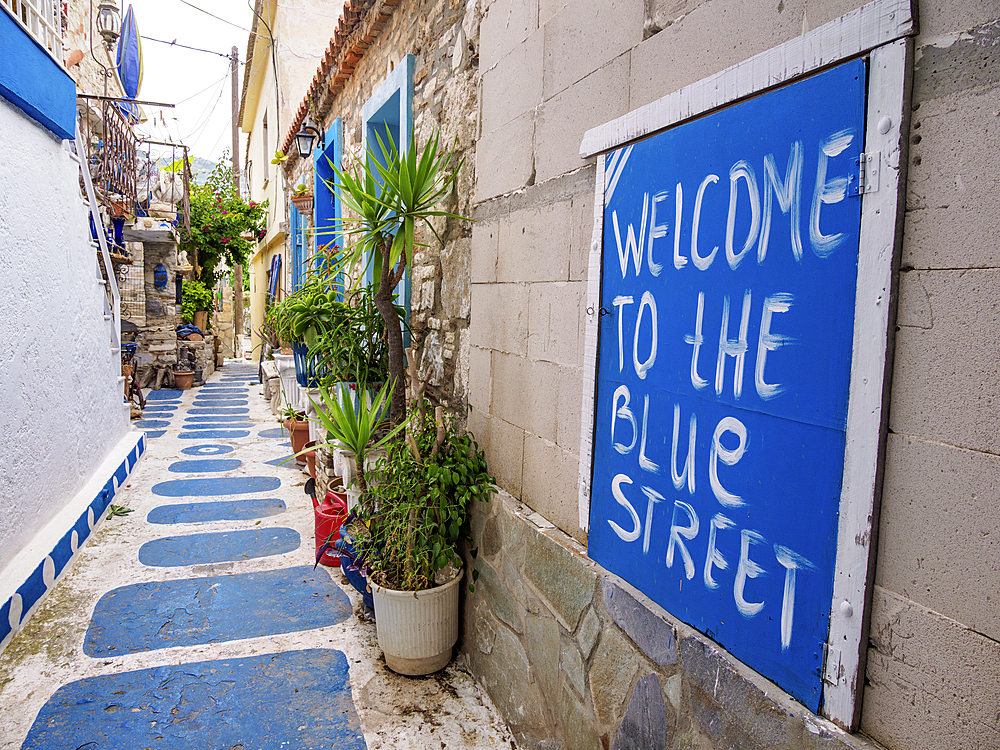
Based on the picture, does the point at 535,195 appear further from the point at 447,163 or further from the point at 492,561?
the point at 492,561

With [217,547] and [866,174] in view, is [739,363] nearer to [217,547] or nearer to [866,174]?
[866,174]

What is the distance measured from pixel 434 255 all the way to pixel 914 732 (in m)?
2.85

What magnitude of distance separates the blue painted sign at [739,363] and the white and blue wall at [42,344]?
10.3 ft

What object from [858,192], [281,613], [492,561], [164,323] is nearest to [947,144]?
[858,192]

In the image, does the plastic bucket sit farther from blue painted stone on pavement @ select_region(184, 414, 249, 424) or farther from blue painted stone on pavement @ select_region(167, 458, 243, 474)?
blue painted stone on pavement @ select_region(184, 414, 249, 424)

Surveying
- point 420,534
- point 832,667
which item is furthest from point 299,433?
point 832,667

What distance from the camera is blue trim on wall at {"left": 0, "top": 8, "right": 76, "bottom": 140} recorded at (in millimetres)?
3363

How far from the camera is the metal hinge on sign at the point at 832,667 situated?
119cm

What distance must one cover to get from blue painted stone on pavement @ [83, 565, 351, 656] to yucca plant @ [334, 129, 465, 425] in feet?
3.92

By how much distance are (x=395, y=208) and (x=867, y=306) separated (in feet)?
7.04

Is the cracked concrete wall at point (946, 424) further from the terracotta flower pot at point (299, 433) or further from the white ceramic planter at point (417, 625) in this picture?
the terracotta flower pot at point (299, 433)

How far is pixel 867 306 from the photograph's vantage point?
113 cm

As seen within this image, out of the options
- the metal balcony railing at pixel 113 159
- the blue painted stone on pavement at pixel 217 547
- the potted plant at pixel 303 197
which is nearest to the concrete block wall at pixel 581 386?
the blue painted stone on pavement at pixel 217 547

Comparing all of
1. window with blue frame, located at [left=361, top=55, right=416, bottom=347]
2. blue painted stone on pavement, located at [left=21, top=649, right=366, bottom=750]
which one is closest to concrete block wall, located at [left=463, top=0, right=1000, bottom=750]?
blue painted stone on pavement, located at [left=21, top=649, right=366, bottom=750]
